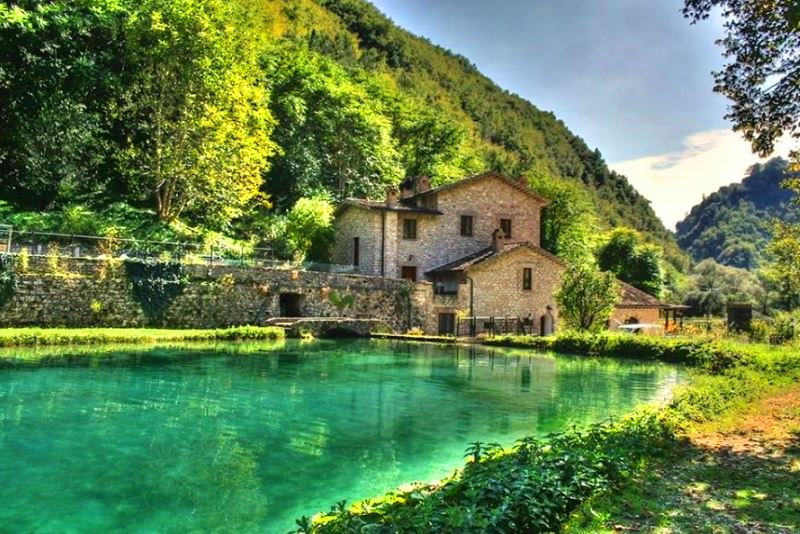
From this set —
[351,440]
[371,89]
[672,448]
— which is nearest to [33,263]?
[351,440]

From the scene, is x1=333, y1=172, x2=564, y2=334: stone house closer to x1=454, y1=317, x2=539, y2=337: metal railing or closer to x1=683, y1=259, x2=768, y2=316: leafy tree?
x1=454, y1=317, x2=539, y2=337: metal railing

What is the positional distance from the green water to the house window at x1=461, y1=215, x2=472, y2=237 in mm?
18960

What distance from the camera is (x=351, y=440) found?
9.69 m

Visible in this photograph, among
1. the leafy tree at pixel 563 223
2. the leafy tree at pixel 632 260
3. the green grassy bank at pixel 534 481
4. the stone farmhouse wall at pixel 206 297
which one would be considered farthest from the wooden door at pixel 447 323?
the leafy tree at pixel 632 260

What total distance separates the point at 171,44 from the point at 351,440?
29.4m

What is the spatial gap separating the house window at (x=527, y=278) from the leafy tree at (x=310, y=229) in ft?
39.5

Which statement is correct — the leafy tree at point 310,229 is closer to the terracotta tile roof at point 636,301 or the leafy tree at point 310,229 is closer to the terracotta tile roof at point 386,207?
the terracotta tile roof at point 386,207

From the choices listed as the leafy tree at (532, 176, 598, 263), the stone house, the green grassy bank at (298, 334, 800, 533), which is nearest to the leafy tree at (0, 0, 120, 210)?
the stone house

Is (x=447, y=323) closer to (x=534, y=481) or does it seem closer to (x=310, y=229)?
(x=310, y=229)

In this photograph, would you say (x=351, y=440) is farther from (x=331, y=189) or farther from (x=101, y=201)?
(x=331, y=189)

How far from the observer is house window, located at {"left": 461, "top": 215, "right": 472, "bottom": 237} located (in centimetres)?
3834

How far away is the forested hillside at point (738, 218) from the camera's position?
13638 cm

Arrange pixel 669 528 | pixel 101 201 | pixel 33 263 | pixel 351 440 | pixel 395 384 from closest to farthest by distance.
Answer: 1. pixel 669 528
2. pixel 351 440
3. pixel 395 384
4. pixel 33 263
5. pixel 101 201

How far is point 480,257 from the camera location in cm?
3538
